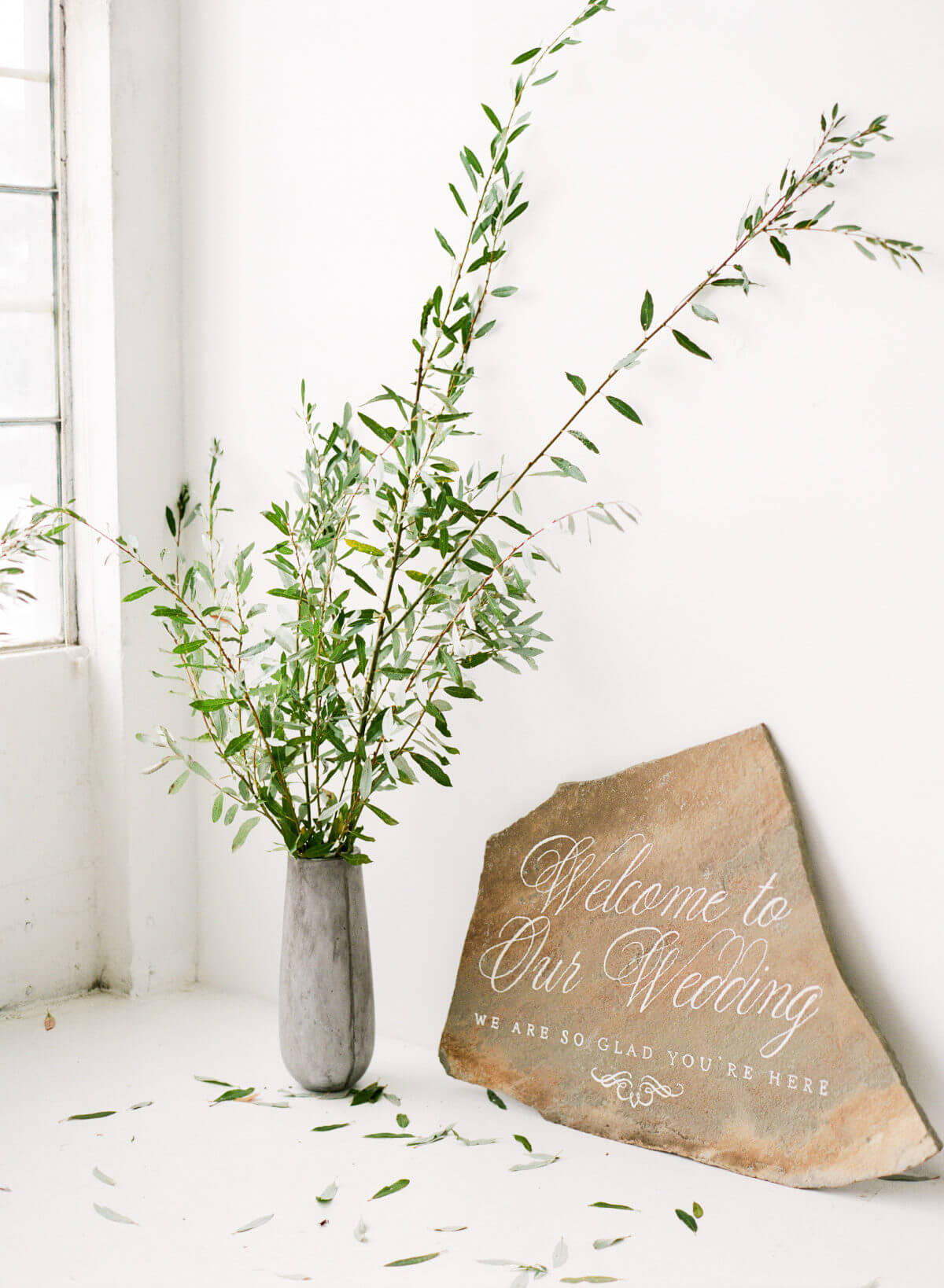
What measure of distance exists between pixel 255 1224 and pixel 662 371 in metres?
1.17

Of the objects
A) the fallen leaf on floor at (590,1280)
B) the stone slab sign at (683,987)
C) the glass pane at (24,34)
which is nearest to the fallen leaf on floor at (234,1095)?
the stone slab sign at (683,987)

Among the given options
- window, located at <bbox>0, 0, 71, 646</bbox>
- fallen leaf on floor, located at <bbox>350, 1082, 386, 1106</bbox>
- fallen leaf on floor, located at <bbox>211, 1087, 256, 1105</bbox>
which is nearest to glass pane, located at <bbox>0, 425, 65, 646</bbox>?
window, located at <bbox>0, 0, 71, 646</bbox>

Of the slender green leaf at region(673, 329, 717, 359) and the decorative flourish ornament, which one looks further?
the decorative flourish ornament

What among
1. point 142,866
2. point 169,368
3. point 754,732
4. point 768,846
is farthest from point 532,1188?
point 169,368

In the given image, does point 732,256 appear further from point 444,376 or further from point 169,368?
point 169,368

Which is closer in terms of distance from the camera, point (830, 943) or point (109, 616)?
point (830, 943)

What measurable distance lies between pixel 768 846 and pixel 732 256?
738mm

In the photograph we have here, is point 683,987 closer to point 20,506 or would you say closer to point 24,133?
point 20,506

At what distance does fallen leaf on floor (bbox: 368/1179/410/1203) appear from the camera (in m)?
1.51

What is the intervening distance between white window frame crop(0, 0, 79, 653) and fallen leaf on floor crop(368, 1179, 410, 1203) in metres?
1.14

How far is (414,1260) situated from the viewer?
1375 mm

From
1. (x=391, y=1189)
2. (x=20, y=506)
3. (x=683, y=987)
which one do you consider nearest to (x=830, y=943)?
(x=683, y=987)

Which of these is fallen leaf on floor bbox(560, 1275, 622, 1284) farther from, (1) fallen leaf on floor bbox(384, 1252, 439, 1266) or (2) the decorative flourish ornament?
(2) the decorative flourish ornament

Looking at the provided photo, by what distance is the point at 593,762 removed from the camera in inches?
70.8
